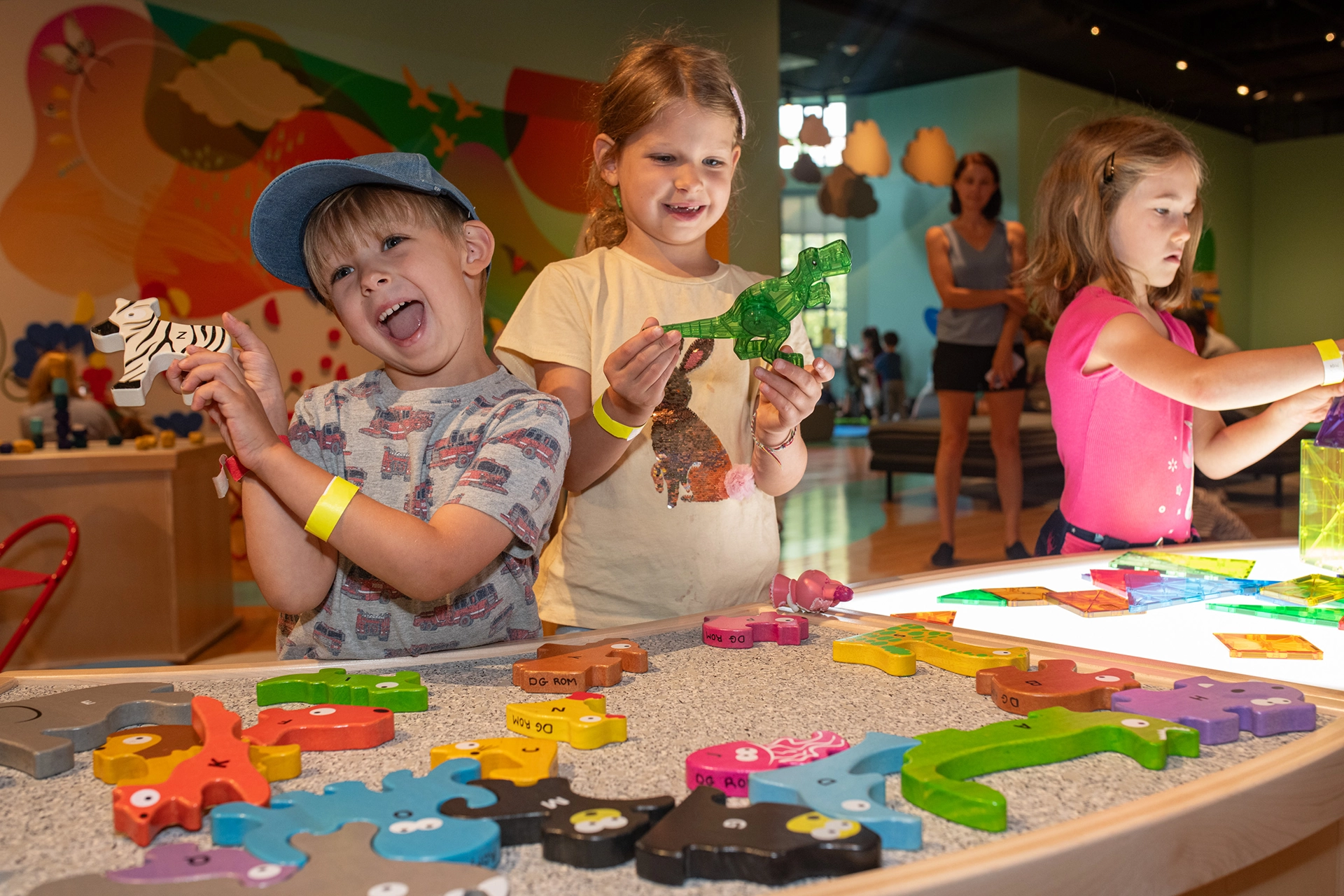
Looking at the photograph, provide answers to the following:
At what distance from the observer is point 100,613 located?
358 centimetres

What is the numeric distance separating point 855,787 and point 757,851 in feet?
0.38

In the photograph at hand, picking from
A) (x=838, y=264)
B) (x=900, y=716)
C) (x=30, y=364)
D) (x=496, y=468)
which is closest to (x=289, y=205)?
(x=496, y=468)

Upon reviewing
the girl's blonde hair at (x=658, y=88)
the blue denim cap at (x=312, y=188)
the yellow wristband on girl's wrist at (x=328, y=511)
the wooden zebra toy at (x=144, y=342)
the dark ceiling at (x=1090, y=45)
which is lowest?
the yellow wristband on girl's wrist at (x=328, y=511)

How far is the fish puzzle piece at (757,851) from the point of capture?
53cm

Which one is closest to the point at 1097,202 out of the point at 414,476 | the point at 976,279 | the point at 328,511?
the point at 414,476

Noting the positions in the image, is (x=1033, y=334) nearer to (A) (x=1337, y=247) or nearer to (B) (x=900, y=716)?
(A) (x=1337, y=247)

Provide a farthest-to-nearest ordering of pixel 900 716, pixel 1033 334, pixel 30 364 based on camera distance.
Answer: pixel 1033 334
pixel 30 364
pixel 900 716

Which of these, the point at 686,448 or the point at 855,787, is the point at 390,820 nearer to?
the point at 855,787

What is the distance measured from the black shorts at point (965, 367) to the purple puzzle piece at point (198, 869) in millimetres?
4424

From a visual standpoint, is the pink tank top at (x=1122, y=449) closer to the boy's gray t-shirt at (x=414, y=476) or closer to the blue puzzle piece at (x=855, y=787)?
the boy's gray t-shirt at (x=414, y=476)

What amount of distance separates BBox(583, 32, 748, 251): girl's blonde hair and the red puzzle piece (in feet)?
3.32

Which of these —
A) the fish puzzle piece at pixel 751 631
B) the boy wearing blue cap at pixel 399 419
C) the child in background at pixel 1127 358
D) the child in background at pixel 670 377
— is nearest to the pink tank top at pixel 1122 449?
the child in background at pixel 1127 358

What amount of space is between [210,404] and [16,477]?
10.2 feet

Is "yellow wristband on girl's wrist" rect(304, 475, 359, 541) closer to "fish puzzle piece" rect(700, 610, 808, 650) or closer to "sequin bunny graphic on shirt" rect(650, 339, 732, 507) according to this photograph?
"fish puzzle piece" rect(700, 610, 808, 650)
